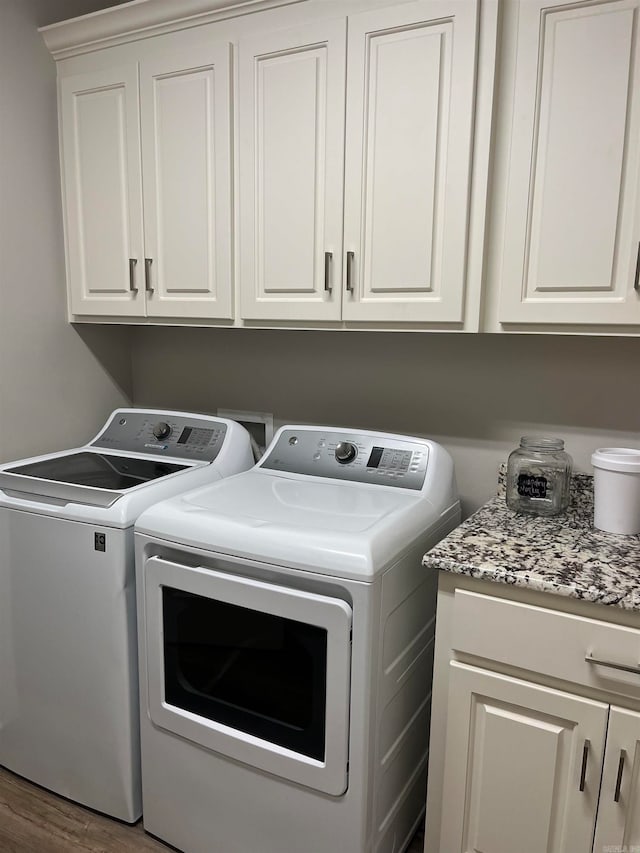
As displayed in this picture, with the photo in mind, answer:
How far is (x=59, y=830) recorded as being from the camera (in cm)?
176

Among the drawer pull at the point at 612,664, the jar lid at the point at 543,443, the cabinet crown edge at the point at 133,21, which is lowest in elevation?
the drawer pull at the point at 612,664

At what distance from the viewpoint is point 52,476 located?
1860mm

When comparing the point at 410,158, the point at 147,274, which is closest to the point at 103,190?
the point at 147,274

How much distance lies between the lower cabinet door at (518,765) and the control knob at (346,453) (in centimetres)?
68

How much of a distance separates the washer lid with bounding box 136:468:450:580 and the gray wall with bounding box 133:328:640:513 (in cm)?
32

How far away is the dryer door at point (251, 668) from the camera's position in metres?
1.38

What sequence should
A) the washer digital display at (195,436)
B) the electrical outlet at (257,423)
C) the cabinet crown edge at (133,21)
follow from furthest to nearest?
the electrical outlet at (257,423)
the washer digital display at (195,436)
the cabinet crown edge at (133,21)

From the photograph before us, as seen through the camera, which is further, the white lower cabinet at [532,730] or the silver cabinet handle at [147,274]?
the silver cabinet handle at [147,274]

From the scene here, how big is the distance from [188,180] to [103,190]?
1.15ft

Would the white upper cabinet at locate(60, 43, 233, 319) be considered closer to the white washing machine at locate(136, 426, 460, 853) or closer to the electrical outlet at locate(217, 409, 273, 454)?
the electrical outlet at locate(217, 409, 273, 454)

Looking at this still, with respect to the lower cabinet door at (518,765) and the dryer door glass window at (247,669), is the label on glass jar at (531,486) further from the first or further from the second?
the dryer door glass window at (247,669)

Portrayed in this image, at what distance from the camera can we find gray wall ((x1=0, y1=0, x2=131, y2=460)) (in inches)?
77.2

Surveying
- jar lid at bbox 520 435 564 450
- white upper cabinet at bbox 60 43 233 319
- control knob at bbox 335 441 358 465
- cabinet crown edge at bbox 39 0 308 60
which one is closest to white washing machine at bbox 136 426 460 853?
control knob at bbox 335 441 358 465

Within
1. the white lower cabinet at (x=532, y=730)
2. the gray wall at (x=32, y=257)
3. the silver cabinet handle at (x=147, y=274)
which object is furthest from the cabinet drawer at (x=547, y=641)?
the gray wall at (x=32, y=257)
